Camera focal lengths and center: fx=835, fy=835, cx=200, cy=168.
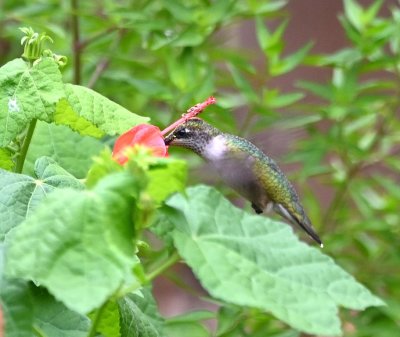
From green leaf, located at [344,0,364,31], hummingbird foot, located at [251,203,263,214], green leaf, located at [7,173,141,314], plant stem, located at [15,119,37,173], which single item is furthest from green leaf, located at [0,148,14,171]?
green leaf, located at [344,0,364,31]

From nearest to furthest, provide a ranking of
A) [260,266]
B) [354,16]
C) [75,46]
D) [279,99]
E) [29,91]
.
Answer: [260,266] < [29,91] < [75,46] < [279,99] < [354,16]

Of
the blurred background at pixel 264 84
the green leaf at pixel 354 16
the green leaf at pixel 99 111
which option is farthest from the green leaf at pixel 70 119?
the green leaf at pixel 354 16

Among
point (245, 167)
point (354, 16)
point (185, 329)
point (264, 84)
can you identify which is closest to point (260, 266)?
point (245, 167)

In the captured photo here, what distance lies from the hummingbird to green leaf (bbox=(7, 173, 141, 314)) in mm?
346

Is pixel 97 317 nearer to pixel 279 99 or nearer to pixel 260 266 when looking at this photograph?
pixel 260 266

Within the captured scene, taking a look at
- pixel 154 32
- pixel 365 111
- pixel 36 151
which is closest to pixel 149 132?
pixel 36 151

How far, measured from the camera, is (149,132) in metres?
0.93

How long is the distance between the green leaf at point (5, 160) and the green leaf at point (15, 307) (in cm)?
22

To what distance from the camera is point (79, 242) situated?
0.72 metres

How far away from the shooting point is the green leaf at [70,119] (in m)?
1.03

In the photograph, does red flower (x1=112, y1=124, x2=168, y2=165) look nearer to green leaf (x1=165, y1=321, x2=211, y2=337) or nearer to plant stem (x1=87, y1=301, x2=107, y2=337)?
plant stem (x1=87, y1=301, x2=107, y2=337)

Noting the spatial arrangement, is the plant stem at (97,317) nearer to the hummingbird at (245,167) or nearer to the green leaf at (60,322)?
the green leaf at (60,322)

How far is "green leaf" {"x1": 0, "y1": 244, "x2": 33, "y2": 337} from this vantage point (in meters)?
0.75

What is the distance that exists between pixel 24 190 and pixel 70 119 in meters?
0.15
